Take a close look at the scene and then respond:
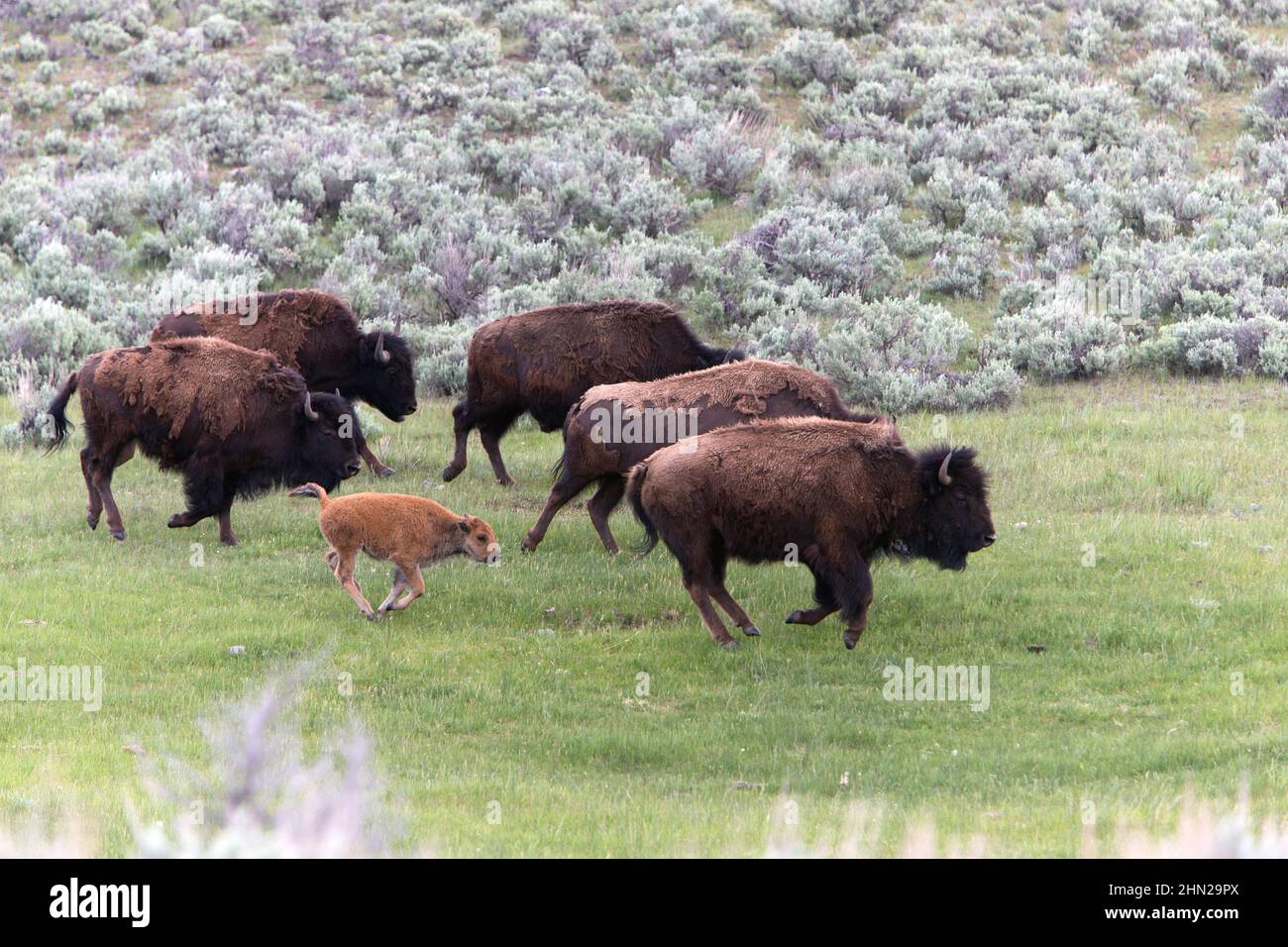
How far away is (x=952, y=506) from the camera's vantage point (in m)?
10.1

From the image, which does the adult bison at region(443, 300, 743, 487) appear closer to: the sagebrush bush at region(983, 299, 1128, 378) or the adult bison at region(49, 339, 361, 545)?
the adult bison at region(49, 339, 361, 545)

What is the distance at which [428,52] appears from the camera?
102ft

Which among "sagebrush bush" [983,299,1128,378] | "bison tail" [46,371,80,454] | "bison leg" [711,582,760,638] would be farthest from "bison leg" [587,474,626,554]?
"sagebrush bush" [983,299,1128,378]

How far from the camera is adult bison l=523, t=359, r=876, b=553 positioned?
11555 mm

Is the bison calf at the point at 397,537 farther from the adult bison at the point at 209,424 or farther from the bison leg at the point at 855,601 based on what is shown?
the bison leg at the point at 855,601

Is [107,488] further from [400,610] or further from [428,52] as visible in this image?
[428,52]

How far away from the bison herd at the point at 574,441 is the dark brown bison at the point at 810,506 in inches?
0.5

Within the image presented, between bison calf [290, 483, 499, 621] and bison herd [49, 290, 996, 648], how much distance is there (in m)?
0.01

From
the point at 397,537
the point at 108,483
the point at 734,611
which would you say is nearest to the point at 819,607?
the point at 734,611

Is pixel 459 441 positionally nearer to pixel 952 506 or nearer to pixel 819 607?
pixel 819 607

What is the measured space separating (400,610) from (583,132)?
17.8 meters
